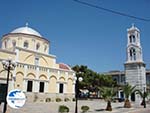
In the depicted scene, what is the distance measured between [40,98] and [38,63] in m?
6.23

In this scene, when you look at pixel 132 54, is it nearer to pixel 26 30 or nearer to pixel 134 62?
pixel 134 62

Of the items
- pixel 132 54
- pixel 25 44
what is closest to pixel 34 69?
pixel 25 44

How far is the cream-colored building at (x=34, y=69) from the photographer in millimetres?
35000

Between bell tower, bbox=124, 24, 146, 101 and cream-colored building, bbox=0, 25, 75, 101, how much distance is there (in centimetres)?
1638

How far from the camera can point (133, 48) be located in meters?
53.6

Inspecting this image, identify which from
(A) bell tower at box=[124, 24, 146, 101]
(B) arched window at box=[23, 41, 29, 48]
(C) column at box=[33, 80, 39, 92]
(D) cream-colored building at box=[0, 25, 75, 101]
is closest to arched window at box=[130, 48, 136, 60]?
(A) bell tower at box=[124, 24, 146, 101]

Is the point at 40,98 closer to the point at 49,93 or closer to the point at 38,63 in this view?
the point at 49,93

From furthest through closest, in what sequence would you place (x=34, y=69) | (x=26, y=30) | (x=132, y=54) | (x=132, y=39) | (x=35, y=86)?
(x=132, y=39) < (x=132, y=54) < (x=26, y=30) < (x=34, y=69) < (x=35, y=86)

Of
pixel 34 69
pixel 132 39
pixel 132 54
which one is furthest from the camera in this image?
pixel 132 39

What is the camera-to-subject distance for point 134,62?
53.0 metres

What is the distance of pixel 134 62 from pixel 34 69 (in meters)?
26.3

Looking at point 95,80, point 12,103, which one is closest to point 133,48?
point 95,80

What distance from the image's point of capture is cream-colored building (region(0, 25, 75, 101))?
3500cm

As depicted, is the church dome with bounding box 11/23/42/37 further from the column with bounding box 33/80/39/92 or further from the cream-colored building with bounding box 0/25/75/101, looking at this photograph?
the column with bounding box 33/80/39/92
